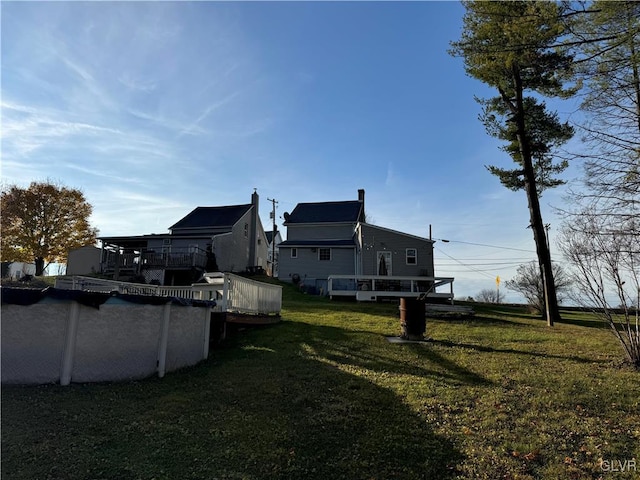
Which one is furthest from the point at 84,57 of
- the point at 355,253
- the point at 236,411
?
the point at 355,253

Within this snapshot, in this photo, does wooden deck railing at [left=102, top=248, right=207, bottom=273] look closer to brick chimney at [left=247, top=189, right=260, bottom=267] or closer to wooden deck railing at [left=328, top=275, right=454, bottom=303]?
brick chimney at [left=247, top=189, right=260, bottom=267]

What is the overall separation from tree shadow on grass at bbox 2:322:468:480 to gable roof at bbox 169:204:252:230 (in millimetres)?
26433

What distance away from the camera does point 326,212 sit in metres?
32.0

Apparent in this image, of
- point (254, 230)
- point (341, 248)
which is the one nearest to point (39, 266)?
point (254, 230)

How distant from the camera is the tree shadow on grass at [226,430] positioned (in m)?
3.31

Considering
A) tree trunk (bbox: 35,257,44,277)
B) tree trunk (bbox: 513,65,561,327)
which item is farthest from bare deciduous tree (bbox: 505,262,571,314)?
tree trunk (bbox: 35,257,44,277)

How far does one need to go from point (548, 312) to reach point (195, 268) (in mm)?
20348

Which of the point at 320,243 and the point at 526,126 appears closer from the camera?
the point at 526,126

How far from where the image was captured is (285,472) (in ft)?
10.9

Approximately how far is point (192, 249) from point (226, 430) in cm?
2371

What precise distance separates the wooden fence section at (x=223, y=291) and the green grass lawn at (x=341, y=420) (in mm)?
2116

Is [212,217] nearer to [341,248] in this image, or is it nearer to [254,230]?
[254,230]

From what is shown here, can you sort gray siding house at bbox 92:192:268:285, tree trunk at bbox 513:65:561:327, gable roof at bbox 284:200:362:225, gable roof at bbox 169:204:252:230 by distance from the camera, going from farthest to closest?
gable roof at bbox 169:204:252:230
gable roof at bbox 284:200:362:225
gray siding house at bbox 92:192:268:285
tree trunk at bbox 513:65:561:327

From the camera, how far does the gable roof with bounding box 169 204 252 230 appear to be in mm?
32094
